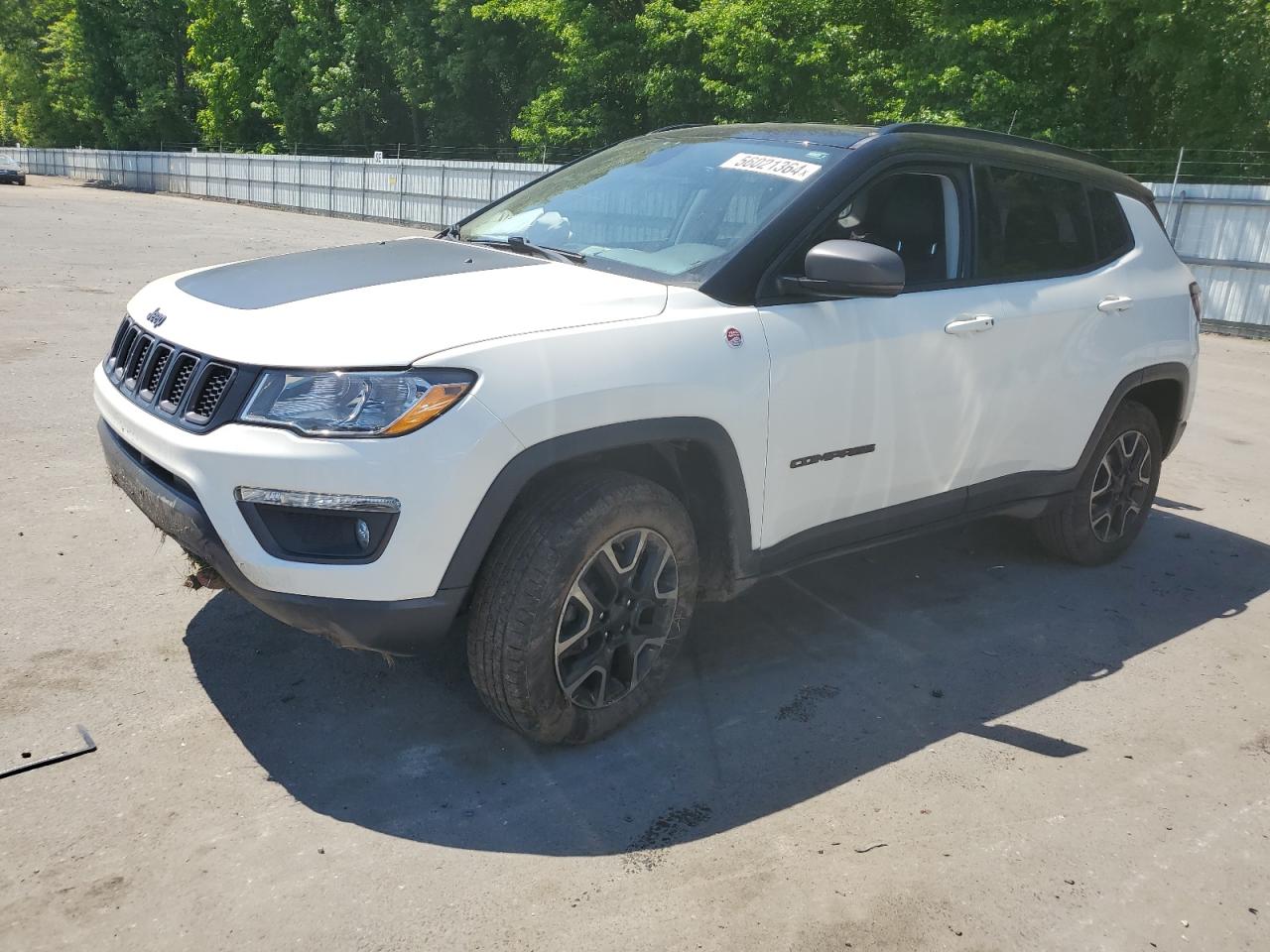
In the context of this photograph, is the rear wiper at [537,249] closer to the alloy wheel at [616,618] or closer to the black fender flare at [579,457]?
the black fender flare at [579,457]

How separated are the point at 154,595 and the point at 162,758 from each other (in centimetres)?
126

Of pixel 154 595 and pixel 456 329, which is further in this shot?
pixel 154 595

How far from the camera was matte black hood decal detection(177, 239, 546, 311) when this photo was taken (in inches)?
133

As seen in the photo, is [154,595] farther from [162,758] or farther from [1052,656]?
[1052,656]

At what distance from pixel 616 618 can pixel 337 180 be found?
1380 inches

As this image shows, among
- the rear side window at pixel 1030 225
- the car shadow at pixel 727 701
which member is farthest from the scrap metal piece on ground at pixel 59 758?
the rear side window at pixel 1030 225

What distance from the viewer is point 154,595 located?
4383 millimetres

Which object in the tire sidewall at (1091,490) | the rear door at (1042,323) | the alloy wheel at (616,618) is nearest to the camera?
the alloy wheel at (616,618)

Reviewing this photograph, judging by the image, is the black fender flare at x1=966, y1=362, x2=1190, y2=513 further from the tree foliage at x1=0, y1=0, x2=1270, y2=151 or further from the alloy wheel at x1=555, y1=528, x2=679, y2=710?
the tree foliage at x1=0, y1=0, x2=1270, y2=151

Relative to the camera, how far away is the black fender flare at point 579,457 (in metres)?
3.01

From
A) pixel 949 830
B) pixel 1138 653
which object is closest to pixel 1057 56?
pixel 1138 653

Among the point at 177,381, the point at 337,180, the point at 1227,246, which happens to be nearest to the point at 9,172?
the point at 337,180

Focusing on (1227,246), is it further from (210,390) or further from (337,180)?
(337,180)

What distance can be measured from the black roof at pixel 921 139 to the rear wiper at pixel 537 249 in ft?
2.78
